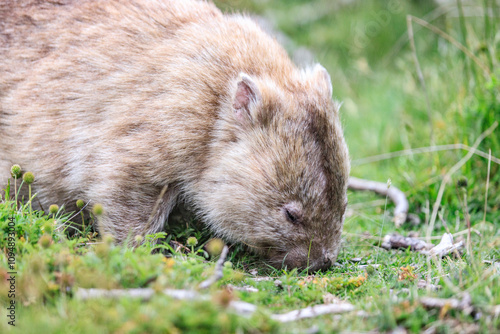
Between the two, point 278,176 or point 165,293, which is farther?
point 278,176

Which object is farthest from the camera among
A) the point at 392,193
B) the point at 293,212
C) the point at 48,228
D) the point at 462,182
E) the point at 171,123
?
the point at 392,193

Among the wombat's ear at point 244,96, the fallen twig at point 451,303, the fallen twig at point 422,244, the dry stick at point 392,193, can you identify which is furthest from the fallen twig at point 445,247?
the wombat's ear at point 244,96

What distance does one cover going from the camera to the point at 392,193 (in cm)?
607

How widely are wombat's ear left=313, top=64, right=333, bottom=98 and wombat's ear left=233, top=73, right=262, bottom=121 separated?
68 cm

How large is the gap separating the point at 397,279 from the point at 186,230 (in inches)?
70.9

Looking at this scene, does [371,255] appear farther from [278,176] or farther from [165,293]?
[165,293]

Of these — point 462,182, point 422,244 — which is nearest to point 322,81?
point 422,244

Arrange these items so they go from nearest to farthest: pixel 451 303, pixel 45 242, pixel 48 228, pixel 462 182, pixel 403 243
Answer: pixel 451 303
pixel 45 242
pixel 48 228
pixel 403 243
pixel 462 182

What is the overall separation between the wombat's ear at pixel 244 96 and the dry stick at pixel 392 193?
1.68 meters

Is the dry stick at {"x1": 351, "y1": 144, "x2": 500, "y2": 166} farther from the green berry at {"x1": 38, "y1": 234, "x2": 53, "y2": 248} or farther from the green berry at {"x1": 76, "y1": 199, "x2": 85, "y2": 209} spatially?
the green berry at {"x1": 38, "y1": 234, "x2": 53, "y2": 248}

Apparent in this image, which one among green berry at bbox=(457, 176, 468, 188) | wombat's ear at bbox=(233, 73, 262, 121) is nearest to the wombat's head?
wombat's ear at bbox=(233, 73, 262, 121)

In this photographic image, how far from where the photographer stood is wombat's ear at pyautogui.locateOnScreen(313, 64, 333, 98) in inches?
185

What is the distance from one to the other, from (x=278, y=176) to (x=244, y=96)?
0.72m

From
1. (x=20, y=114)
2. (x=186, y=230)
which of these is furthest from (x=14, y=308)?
(x=20, y=114)
